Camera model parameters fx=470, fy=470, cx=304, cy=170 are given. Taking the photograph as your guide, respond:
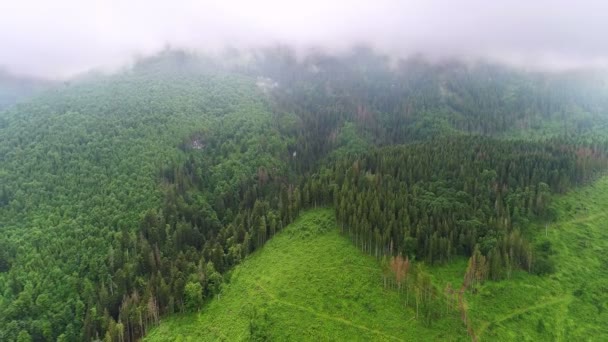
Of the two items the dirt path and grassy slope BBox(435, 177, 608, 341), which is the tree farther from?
the dirt path

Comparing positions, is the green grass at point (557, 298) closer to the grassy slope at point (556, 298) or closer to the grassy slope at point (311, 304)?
the grassy slope at point (556, 298)

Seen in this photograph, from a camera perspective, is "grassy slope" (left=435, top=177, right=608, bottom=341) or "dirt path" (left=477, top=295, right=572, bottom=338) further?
"grassy slope" (left=435, top=177, right=608, bottom=341)

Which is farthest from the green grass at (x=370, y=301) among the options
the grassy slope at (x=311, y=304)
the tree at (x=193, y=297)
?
the tree at (x=193, y=297)

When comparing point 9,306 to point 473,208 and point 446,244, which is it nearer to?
point 446,244

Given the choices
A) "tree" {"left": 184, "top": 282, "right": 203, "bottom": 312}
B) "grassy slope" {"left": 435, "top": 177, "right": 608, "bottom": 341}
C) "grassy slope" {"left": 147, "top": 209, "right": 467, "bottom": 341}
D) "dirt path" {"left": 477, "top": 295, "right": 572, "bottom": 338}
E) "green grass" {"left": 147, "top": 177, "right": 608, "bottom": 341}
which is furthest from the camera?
"tree" {"left": 184, "top": 282, "right": 203, "bottom": 312}

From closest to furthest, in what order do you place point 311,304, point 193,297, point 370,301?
point 370,301 → point 311,304 → point 193,297

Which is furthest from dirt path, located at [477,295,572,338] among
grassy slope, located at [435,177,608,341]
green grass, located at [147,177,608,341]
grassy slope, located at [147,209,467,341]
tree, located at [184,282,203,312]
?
tree, located at [184,282,203,312]

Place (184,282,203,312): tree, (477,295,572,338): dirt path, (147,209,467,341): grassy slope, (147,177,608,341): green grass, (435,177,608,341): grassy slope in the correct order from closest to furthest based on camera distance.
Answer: (147,209,467,341): grassy slope, (147,177,608,341): green grass, (477,295,572,338): dirt path, (435,177,608,341): grassy slope, (184,282,203,312): tree

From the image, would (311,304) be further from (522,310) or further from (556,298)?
A: (556,298)

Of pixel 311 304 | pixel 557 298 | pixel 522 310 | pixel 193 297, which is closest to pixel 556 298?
pixel 557 298

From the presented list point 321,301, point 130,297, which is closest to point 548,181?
point 321,301
